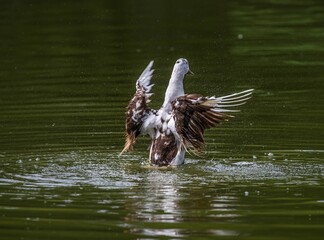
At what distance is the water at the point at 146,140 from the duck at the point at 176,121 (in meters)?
0.21

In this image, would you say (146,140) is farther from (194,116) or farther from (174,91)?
(194,116)

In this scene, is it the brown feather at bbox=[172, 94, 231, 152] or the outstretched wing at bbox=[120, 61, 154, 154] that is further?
the outstretched wing at bbox=[120, 61, 154, 154]

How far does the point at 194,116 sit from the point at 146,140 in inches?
77.0

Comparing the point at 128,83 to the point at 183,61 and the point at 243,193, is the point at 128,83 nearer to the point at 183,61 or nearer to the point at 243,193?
the point at 183,61

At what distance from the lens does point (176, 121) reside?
12.6m

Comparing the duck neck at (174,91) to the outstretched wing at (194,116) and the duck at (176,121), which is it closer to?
→ the duck at (176,121)

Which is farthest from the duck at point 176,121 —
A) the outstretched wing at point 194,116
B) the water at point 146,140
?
the water at point 146,140

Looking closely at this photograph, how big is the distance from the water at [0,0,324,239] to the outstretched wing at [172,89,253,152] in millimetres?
282

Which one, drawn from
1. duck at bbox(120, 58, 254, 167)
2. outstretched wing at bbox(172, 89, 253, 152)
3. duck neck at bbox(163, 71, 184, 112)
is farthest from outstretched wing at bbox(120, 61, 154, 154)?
outstretched wing at bbox(172, 89, 253, 152)

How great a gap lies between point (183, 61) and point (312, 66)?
582cm

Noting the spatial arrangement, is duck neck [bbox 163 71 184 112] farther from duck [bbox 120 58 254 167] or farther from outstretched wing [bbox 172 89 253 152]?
outstretched wing [bbox 172 89 253 152]

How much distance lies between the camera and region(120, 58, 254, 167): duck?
41.3 feet

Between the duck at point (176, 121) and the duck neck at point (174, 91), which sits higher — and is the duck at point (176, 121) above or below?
below

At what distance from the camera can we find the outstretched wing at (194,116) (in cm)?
1258
